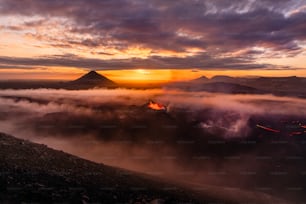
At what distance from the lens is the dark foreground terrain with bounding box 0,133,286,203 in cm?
2722

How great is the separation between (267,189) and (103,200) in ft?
621

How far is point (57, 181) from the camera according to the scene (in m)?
32.1

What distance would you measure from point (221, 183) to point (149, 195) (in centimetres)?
16789

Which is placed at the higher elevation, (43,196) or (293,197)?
(43,196)

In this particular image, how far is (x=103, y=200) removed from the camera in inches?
1169

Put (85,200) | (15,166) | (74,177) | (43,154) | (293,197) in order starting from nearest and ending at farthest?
(85,200)
(15,166)
(74,177)
(43,154)
(293,197)

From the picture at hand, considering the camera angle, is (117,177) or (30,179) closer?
(30,179)

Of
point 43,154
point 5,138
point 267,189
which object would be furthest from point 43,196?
point 267,189

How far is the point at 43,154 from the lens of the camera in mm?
41562

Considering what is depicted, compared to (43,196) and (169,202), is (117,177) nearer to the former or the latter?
(169,202)

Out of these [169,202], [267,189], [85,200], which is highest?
[85,200]

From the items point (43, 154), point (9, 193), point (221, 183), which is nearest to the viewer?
point (9, 193)

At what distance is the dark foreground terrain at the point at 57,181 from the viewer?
2722cm

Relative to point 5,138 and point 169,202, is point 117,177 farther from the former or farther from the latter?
point 5,138
